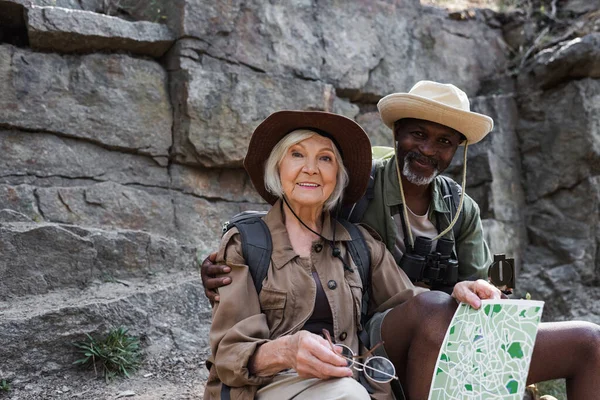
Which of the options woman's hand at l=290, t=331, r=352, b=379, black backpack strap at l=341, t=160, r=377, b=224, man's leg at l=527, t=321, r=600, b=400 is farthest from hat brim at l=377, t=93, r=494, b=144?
woman's hand at l=290, t=331, r=352, b=379

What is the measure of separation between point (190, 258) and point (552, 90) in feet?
13.9

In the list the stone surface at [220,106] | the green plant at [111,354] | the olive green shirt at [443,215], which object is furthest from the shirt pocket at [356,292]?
the stone surface at [220,106]

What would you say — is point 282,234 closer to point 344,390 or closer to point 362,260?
point 362,260

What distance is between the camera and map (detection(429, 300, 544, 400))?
2.23 metres

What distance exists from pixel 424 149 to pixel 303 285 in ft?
3.67

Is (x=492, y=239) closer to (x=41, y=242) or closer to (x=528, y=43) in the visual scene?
(x=528, y=43)

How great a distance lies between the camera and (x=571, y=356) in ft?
8.11

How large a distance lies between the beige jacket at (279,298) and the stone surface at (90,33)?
8.73ft

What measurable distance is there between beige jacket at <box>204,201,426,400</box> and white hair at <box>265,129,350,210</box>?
0.08 m

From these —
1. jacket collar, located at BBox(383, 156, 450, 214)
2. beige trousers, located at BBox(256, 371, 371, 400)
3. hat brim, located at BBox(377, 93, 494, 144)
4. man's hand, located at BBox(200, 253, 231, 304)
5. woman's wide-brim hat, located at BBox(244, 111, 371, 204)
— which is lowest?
beige trousers, located at BBox(256, 371, 371, 400)

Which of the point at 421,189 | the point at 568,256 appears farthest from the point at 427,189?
the point at 568,256

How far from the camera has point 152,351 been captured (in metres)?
3.87

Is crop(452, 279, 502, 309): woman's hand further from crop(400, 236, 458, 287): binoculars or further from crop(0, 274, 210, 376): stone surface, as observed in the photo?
crop(0, 274, 210, 376): stone surface

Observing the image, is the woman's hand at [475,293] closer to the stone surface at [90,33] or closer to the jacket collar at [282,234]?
the jacket collar at [282,234]
